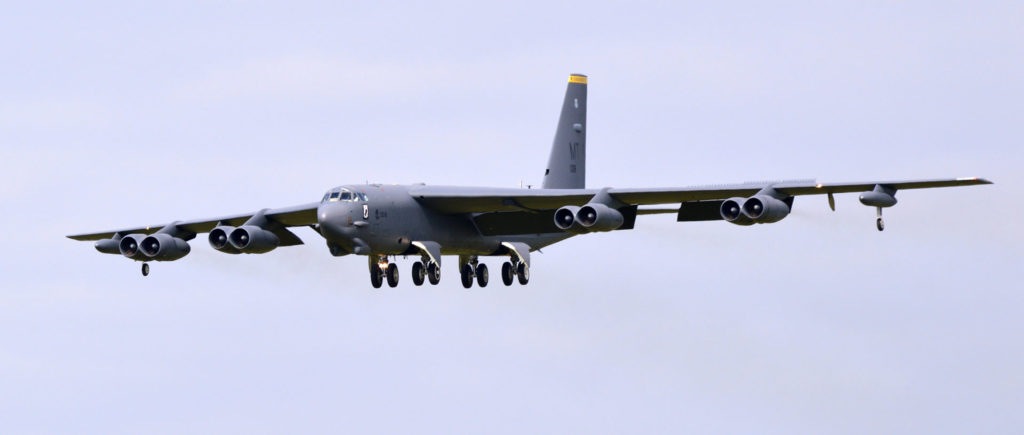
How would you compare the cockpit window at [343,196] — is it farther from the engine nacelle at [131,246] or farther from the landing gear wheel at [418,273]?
the engine nacelle at [131,246]

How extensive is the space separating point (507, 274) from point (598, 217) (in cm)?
692

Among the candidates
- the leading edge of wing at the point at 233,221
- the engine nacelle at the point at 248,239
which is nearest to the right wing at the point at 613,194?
the leading edge of wing at the point at 233,221

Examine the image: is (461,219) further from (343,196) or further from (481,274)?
(343,196)

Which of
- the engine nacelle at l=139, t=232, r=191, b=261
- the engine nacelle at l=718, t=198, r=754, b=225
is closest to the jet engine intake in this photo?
the engine nacelle at l=139, t=232, r=191, b=261

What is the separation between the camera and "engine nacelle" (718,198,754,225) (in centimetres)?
4294

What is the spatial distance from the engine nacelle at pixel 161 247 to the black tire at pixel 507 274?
29.5 ft

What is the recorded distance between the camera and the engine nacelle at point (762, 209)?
4278cm

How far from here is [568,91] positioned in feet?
182

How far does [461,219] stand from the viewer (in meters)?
48.5

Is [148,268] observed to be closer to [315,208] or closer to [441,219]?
[315,208]

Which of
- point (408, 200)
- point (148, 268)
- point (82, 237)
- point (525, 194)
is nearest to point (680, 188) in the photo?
point (525, 194)

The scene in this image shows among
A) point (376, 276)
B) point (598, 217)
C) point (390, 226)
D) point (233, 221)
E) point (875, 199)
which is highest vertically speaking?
point (875, 199)

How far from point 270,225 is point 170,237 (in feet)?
9.06

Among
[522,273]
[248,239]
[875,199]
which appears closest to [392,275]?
[248,239]
